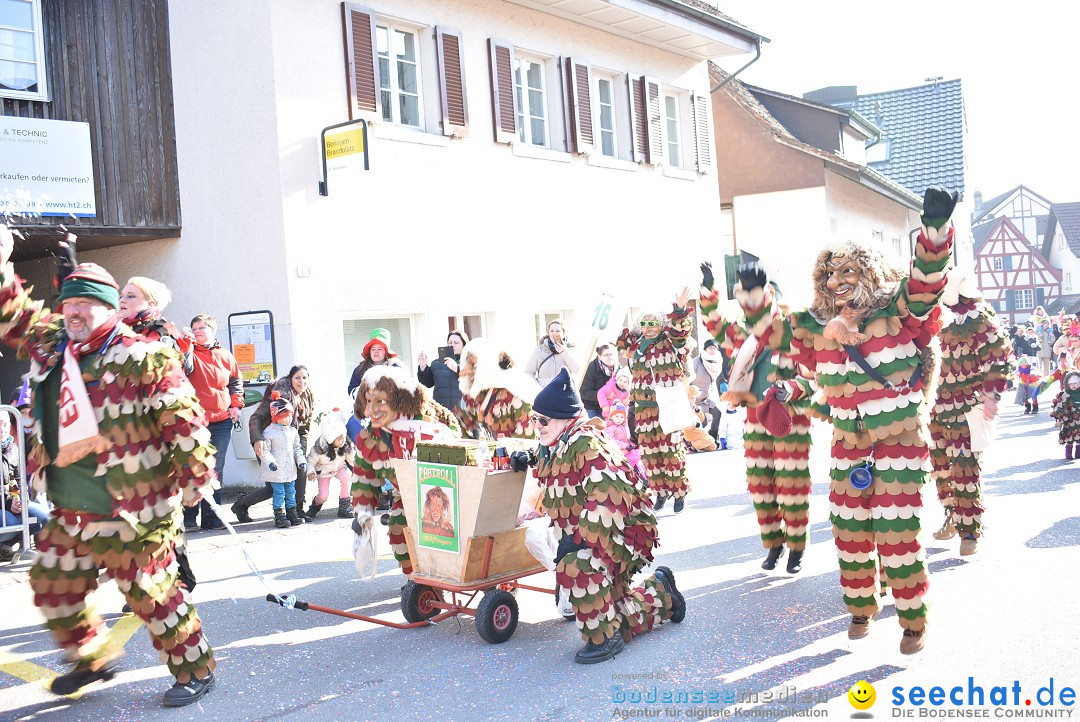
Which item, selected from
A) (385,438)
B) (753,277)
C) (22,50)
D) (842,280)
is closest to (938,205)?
(842,280)

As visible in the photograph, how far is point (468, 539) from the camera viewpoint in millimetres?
5531

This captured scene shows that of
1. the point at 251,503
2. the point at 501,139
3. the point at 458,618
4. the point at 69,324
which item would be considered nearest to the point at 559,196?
the point at 501,139

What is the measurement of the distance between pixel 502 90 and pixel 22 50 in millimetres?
6323

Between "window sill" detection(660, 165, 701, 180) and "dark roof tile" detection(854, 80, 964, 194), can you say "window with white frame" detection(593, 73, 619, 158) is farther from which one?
"dark roof tile" detection(854, 80, 964, 194)

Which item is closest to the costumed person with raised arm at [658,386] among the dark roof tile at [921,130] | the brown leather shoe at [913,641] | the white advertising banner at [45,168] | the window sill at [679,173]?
the brown leather shoe at [913,641]

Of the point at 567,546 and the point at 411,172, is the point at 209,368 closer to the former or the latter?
the point at 567,546

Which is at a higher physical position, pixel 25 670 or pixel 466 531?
pixel 466 531

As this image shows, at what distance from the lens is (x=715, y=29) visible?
18.7m

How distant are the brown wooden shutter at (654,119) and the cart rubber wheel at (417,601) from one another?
13.2 m

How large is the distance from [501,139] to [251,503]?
23.1ft

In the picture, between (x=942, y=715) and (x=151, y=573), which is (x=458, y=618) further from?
(x=942, y=715)

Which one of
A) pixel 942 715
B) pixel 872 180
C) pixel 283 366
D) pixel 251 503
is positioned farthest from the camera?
pixel 872 180

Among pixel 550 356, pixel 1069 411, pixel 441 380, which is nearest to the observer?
pixel 550 356

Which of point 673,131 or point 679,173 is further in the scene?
point 673,131
